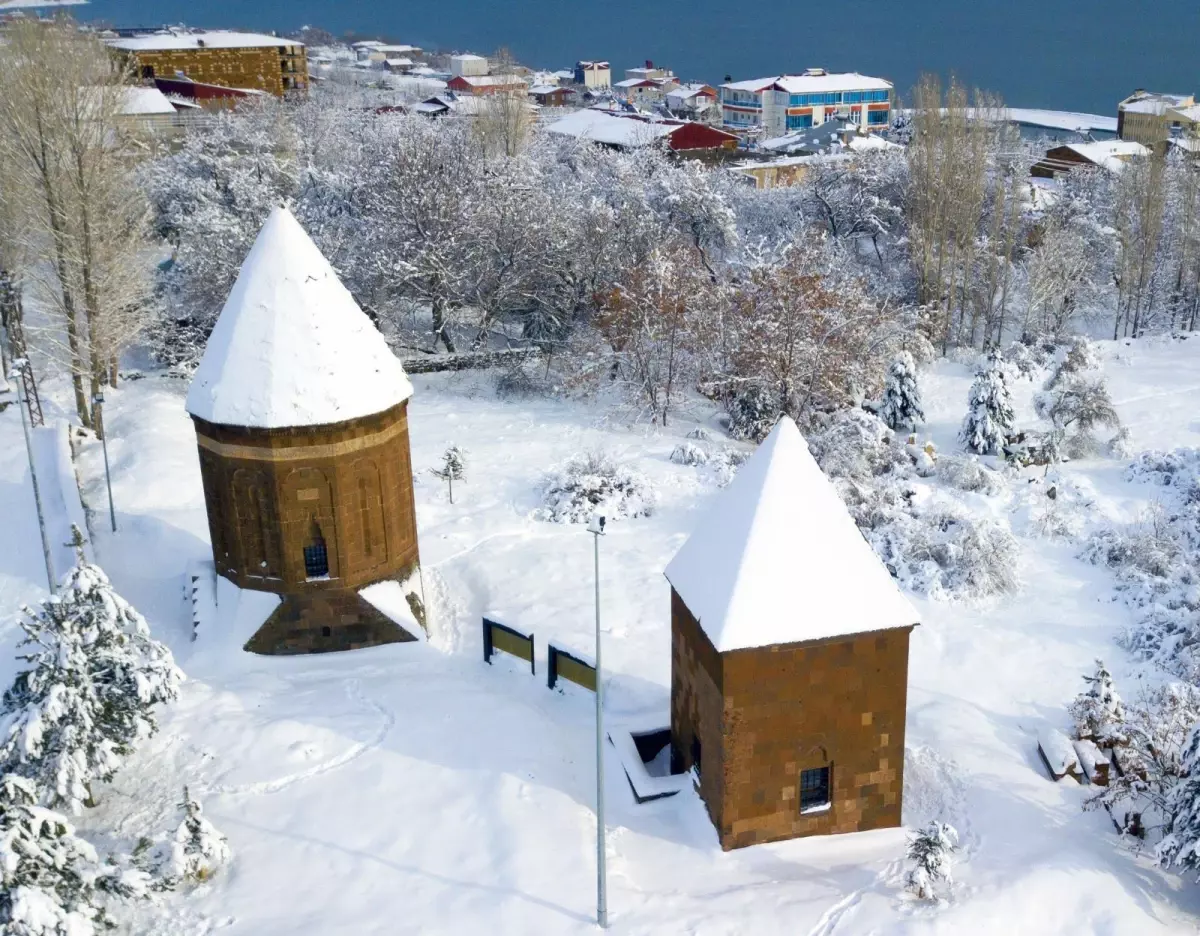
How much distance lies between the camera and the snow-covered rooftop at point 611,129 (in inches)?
2421

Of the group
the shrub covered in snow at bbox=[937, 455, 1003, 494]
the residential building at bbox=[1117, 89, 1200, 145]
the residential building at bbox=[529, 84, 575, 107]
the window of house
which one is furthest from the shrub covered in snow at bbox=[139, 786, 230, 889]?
the residential building at bbox=[529, 84, 575, 107]

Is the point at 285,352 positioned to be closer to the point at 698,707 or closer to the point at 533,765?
the point at 533,765

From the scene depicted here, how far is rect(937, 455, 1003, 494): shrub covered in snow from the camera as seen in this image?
1036 inches

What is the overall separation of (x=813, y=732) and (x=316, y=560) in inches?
381

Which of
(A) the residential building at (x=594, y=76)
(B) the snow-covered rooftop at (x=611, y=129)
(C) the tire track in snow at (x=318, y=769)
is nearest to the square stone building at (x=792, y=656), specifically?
(C) the tire track in snow at (x=318, y=769)

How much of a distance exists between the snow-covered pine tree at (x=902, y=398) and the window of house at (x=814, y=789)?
740 inches

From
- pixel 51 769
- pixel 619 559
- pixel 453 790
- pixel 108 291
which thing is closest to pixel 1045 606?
pixel 619 559

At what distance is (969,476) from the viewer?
26.5 metres

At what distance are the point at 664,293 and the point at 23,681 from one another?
21362 millimetres

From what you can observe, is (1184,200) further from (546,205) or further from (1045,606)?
(1045,606)

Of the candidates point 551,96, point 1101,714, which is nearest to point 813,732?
point 1101,714

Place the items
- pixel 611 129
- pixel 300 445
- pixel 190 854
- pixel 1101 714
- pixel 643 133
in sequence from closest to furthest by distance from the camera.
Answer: pixel 190 854 < pixel 1101 714 < pixel 300 445 < pixel 643 133 < pixel 611 129

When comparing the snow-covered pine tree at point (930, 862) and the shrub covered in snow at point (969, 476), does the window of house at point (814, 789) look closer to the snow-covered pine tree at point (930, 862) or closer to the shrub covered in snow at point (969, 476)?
the snow-covered pine tree at point (930, 862)

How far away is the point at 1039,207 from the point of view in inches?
1981
